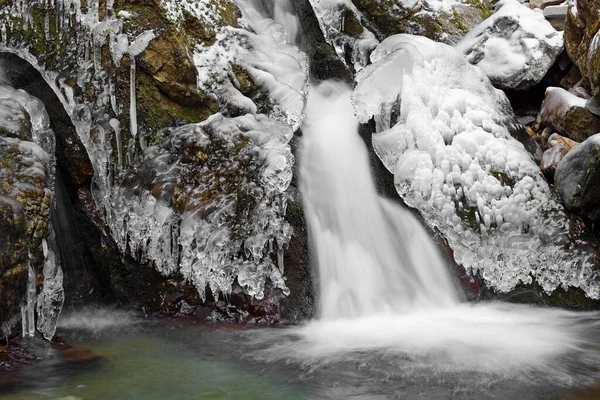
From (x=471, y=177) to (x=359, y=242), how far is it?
1.22 m

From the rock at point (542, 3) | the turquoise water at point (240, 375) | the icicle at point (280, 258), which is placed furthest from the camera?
the rock at point (542, 3)

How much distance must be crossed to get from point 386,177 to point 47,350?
3343 millimetres

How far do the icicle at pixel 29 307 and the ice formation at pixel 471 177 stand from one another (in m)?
3.17

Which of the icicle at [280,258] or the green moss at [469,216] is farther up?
Answer: the green moss at [469,216]

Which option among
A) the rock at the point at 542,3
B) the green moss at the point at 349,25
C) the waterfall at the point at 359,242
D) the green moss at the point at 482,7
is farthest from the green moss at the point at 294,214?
the rock at the point at 542,3

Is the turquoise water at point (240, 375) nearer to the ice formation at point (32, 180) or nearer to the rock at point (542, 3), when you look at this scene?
the ice formation at point (32, 180)

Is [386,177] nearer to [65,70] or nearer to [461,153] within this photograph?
[461,153]

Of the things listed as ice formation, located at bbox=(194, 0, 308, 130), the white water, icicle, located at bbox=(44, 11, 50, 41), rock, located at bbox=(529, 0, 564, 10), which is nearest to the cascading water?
the white water

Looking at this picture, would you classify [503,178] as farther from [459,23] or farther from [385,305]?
[459,23]

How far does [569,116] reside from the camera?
598cm

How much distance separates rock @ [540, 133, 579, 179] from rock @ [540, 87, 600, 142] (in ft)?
0.31

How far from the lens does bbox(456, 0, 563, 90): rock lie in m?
6.80

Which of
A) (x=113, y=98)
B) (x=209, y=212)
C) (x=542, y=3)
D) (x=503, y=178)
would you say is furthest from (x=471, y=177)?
(x=542, y=3)

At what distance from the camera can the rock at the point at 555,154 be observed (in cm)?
577
